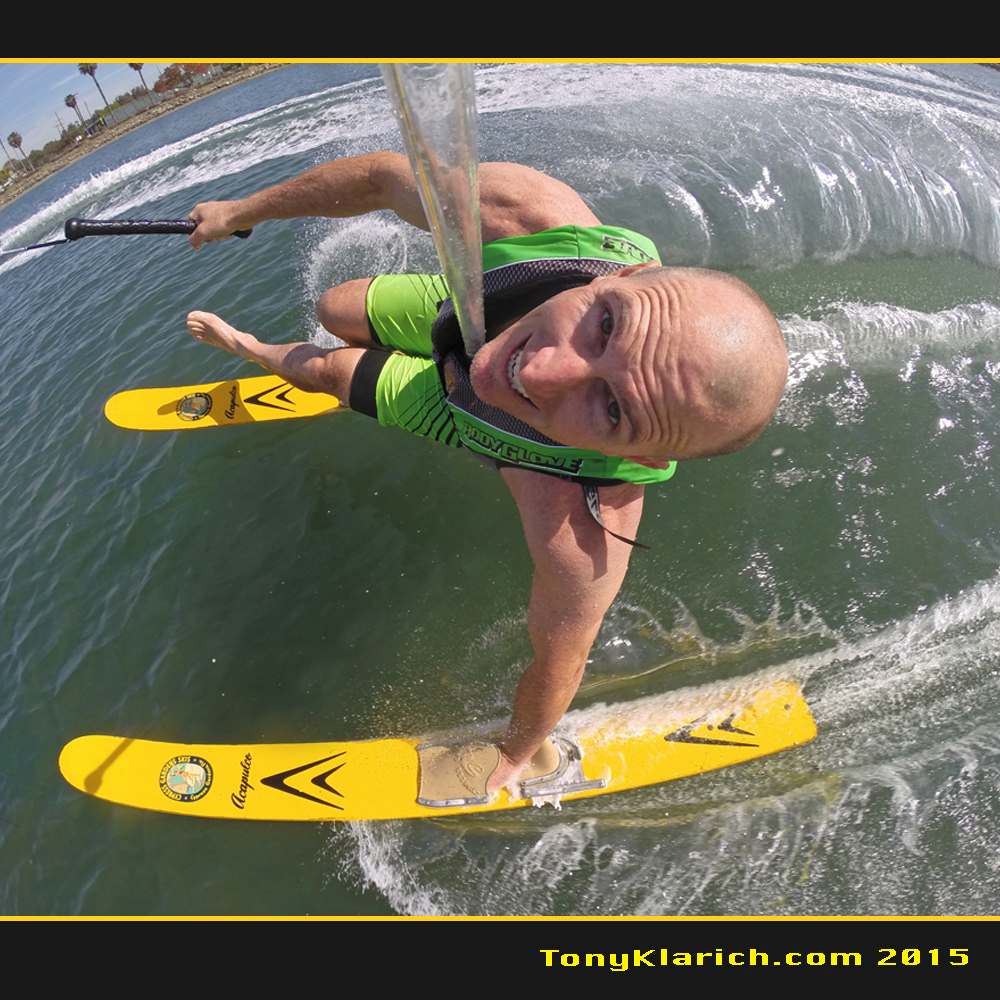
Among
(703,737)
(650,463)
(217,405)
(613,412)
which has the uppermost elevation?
(613,412)

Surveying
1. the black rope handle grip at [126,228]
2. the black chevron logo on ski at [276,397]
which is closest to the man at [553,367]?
the black rope handle grip at [126,228]

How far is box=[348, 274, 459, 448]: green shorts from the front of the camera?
9.75 feet

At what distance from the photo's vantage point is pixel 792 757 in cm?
331

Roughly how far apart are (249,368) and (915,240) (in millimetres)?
6235

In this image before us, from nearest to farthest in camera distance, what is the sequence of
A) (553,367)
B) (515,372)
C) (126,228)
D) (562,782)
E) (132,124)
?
(553,367)
(515,372)
(562,782)
(126,228)
(132,124)

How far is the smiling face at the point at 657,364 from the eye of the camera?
1529mm

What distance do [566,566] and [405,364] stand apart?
4.73ft

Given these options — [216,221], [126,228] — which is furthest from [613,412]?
[126,228]

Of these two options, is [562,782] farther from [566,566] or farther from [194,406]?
[194,406]

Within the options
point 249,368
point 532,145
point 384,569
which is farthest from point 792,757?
point 532,145

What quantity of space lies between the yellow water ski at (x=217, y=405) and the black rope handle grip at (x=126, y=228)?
1.64m

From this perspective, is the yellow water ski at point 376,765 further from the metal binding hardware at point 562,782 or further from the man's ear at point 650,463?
the man's ear at point 650,463

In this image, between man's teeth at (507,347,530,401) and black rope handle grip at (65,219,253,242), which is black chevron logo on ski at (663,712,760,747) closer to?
man's teeth at (507,347,530,401)

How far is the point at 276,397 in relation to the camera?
5.30m
